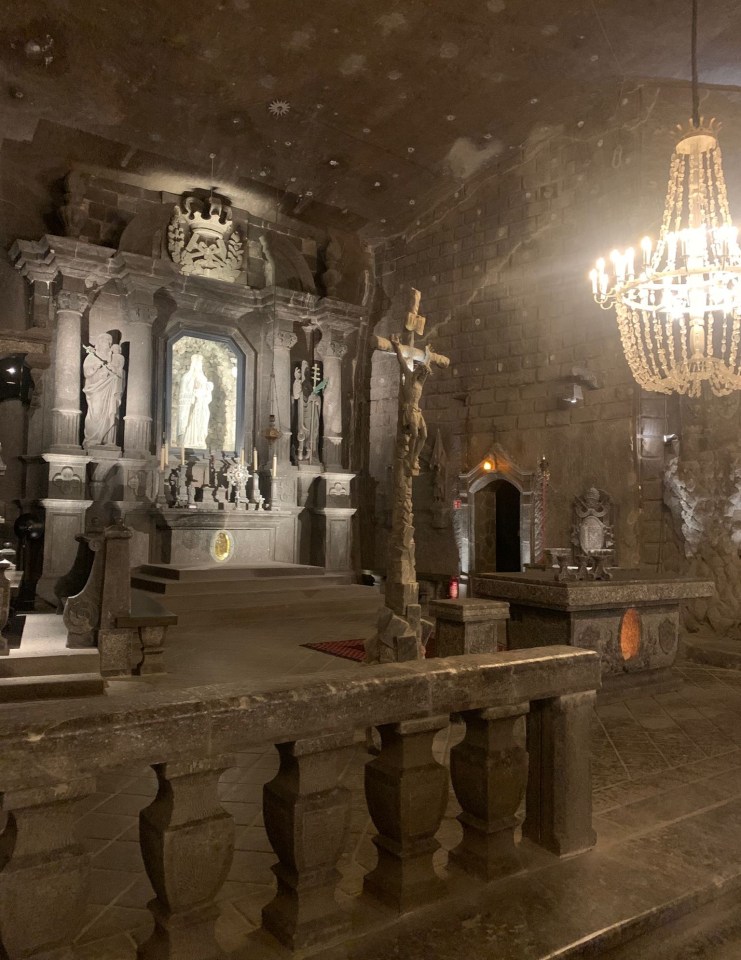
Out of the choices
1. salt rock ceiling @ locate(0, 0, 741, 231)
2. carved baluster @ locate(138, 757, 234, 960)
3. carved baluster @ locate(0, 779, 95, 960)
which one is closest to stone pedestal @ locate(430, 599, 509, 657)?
carved baluster @ locate(138, 757, 234, 960)

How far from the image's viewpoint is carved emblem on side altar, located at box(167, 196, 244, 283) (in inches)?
458

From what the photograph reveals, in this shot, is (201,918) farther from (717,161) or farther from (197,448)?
(197,448)

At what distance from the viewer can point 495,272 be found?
38.3 feet

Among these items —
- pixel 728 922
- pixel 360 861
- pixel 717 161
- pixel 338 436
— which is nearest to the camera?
pixel 728 922

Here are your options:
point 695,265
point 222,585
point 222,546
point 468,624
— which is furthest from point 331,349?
point 468,624

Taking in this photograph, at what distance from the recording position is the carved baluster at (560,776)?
2.21 metres

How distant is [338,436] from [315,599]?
167 inches

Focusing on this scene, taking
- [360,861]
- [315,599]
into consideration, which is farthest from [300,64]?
[360,861]

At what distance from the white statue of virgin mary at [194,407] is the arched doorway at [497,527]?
191 inches

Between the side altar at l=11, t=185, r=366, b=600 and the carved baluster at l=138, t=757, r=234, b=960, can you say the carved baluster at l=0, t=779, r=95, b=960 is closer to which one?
the carved baluster at l=138, t=757, r=234, b=960

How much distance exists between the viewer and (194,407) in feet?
38.4

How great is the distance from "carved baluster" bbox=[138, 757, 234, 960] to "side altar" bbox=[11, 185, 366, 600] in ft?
29.0

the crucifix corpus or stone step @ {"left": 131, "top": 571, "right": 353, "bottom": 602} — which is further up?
the crucifix corpus

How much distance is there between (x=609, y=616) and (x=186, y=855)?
4246 mm
